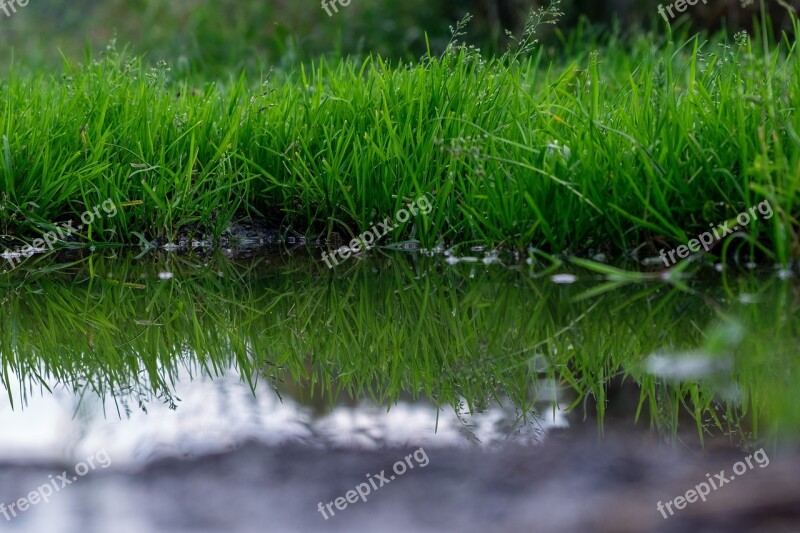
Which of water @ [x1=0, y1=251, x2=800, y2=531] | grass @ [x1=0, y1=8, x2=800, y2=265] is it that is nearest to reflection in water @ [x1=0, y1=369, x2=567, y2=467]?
water @ [x1=0, y1=251, x2=800, y2=531]

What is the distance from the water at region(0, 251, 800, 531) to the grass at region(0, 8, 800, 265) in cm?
28

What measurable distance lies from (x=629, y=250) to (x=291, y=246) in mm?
1373

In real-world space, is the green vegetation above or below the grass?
below

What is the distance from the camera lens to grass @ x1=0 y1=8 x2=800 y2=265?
107 inches

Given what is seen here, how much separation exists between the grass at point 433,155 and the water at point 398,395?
280 millimetres

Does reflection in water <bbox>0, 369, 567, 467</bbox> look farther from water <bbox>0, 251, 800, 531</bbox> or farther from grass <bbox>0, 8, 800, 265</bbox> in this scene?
grass <bbox>0, 8, 800, 265</bbox>

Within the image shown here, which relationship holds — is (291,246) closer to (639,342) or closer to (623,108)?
(623,108)

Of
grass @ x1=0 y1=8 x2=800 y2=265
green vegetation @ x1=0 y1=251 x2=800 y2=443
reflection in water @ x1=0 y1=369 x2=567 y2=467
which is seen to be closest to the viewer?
reflection in water @ x1=0 y1=369 x2=567 y2=467

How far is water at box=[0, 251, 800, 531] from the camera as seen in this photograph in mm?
1269

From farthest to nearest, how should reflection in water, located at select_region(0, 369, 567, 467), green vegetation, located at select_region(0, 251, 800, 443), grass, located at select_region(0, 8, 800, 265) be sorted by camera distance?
grass, located at select_region(0, 8, 800, 265), green vegetation, located at select_region(0, 251, 800, 443), reflection in water, located at select_region(0, 369, 567, 467)

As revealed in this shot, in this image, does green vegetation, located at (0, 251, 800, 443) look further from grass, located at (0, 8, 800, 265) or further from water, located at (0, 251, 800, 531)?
grass, located at (0, 8, 800, 265)

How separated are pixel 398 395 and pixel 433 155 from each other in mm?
1665

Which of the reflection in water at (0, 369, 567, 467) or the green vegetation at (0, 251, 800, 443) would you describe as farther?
the green vegetation at (0, 251, 800, 443)

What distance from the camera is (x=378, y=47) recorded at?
7.82m
